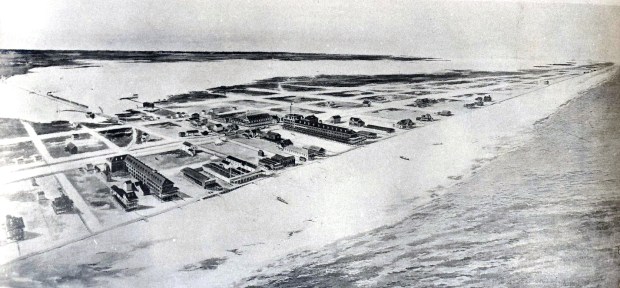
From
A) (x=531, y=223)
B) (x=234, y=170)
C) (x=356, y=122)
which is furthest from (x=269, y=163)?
(x=531, y=223)

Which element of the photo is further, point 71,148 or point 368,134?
point 368,134

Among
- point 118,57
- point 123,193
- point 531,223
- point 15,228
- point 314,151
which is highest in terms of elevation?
point 118,57

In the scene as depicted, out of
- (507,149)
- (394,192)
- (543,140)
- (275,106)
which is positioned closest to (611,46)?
(543,140)

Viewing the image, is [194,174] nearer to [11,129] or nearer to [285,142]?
[285,142]

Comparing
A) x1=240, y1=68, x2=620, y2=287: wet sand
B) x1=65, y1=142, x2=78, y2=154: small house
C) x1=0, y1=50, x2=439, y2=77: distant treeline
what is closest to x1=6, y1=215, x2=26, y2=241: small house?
x1=65, y1=142, x2=78, y2=154: small house

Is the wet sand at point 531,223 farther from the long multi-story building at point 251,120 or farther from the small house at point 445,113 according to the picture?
the long multi-story building at point 251,120

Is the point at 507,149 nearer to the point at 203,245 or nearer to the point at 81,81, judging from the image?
the point at 203,245
